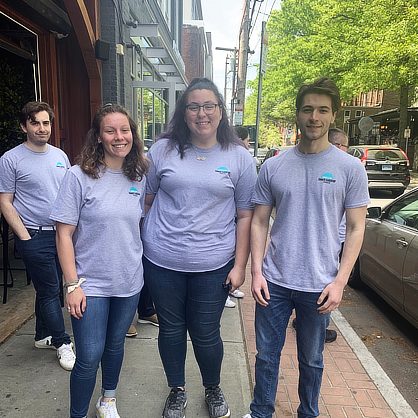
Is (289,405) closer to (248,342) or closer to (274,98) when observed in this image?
(248,342)

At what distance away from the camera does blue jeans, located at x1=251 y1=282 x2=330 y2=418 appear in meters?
2.05

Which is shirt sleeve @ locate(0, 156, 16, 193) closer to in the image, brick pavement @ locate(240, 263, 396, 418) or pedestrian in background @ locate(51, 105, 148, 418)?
pedestrian in background @ locate(51, 105, 148, 418)

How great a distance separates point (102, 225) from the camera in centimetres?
195

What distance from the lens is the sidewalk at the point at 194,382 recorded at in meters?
2.49

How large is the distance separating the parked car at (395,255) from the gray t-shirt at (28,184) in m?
3.04

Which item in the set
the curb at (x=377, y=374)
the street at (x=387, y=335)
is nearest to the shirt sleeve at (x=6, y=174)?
the curb at (x=377, y=374)

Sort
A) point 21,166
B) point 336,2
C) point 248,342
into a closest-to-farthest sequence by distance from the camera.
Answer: point 21,166 → point 248,342 → point 336,2

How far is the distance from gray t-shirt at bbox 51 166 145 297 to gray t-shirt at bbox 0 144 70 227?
Answer: 3.32ft

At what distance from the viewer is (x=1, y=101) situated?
552cm

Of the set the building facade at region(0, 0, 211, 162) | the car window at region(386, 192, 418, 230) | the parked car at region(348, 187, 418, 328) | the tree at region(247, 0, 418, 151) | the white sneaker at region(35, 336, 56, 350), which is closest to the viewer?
the white sneaker at region(35, 336, 56, 350)

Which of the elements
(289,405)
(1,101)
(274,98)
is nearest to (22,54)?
(1,101)

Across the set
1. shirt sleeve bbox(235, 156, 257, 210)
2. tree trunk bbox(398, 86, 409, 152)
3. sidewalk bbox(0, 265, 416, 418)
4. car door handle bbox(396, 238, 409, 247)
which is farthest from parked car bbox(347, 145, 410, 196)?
shirt sleeve bbox(235, 156, 257, 210)

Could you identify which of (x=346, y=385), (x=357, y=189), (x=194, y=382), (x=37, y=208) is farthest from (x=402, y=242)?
(x=37, y=208)

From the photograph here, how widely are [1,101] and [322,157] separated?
5183mm
